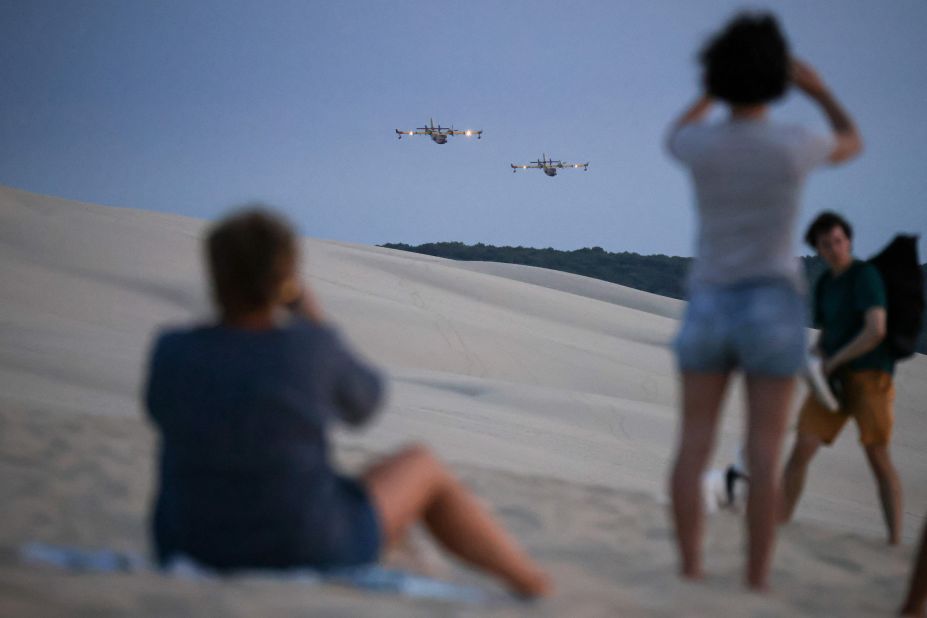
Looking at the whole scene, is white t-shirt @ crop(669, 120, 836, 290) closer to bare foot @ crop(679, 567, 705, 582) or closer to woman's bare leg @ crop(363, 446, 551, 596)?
bare foot @ crop(679, 567, 705, 582)

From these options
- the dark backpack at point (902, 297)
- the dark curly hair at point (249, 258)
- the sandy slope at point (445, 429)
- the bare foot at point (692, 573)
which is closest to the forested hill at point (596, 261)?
the sandy slope at point (445, 429)

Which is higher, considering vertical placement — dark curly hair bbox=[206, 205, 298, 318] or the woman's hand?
the woman's hand

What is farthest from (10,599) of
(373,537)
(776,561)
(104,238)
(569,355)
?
(104,238)

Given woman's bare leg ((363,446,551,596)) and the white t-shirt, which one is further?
the white t-shirt

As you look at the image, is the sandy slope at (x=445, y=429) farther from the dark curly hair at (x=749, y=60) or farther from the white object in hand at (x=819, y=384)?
the dark curly hair at (x=749, y=60)

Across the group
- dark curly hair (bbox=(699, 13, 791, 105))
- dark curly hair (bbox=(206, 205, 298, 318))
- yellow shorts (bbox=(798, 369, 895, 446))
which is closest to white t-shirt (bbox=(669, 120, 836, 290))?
dark curly hair (bbox=(699, 13, 791, 105))

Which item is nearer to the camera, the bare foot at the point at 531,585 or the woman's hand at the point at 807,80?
the bare foot at the point at 531,585

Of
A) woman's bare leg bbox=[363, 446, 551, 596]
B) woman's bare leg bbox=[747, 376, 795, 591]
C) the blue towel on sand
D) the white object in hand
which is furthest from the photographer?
the white object in hand

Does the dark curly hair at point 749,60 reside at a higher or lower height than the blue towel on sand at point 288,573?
higher
